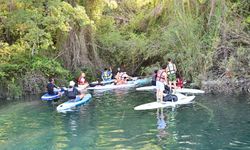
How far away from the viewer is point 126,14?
35.5m

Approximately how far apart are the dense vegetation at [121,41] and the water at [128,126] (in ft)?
11.2

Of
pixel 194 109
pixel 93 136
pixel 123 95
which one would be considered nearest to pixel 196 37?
pixel 123 95

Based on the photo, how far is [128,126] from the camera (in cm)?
1366

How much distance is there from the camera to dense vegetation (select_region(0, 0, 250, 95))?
22.0 metres

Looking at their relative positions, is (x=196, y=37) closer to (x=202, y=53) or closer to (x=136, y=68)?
(x=202, y=53)

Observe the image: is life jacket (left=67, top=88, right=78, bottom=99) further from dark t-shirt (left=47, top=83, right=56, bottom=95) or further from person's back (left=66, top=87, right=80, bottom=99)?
dark t-shirt (left=47, top=83, right=56, bottom=95)

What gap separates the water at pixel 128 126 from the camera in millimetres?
11398

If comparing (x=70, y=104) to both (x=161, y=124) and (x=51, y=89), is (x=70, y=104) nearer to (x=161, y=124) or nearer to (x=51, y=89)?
(x=51, y=89)

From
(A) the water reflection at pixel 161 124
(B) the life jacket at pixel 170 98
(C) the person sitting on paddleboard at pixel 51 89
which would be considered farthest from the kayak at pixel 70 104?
(A) the water reflection at pixel 161 124

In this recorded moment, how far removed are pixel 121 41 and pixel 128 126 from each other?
17.4 metres

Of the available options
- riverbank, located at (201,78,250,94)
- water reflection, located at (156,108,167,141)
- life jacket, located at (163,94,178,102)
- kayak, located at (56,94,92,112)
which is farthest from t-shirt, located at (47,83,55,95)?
riverbank, located at (201,78,250,94)

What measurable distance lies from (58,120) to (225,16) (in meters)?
10.7

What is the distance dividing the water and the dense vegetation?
340 cm

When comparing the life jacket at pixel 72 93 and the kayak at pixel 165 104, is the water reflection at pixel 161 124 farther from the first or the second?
the life jacket at pixel 72 93
